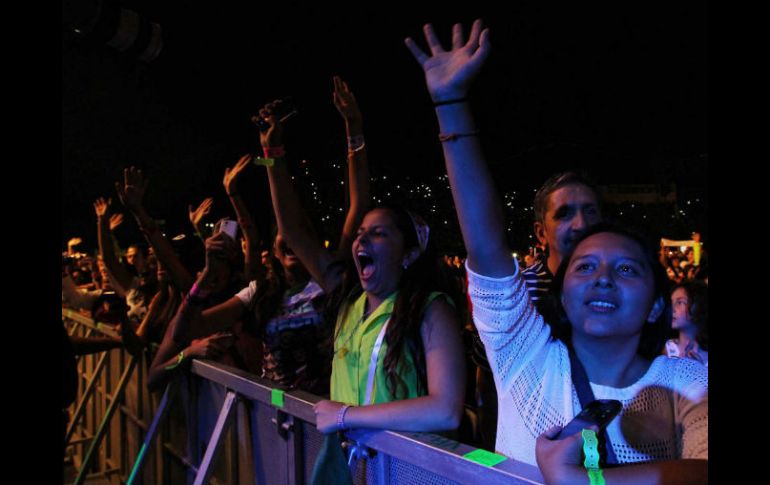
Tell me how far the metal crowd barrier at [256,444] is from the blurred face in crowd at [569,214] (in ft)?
4.61

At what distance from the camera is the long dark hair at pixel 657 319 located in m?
1.79

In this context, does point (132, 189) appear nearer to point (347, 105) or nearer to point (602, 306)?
point (347, 105)

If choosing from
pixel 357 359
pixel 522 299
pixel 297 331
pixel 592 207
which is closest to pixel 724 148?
pixel 522 299

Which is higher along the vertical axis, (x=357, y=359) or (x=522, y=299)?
(x=522, y=299)

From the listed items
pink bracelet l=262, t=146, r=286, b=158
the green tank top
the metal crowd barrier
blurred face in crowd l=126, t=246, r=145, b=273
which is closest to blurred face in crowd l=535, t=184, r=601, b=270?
the green tank top

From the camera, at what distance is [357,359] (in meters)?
2.42

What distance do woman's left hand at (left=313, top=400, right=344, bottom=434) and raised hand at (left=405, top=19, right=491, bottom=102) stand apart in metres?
1.20

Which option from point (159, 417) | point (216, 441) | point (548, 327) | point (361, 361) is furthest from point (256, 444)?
point (548, 327)

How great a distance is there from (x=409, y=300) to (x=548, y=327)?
74 cm

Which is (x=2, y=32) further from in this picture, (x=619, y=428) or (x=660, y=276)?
(x=660, y=276)

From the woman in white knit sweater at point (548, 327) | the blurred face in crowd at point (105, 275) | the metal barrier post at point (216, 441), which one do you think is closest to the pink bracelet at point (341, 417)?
the woman in white knit sweater at point (548, 327)

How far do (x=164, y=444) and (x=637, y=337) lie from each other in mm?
3487

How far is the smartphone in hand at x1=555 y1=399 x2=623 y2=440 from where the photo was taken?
1.27 metres

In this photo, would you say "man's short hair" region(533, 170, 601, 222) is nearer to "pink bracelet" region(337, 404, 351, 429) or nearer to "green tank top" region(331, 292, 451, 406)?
"green tank top" region(331, 292, 451, 406)
